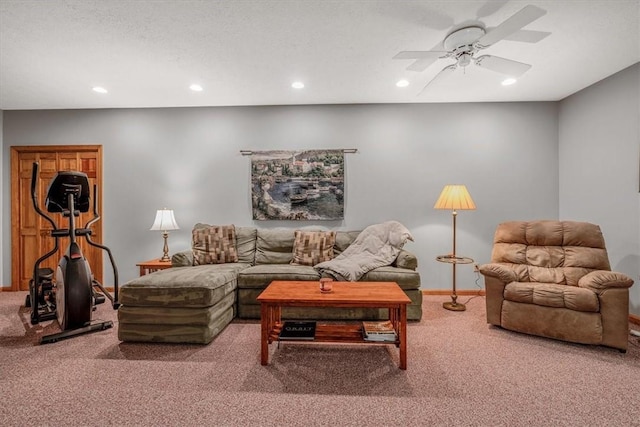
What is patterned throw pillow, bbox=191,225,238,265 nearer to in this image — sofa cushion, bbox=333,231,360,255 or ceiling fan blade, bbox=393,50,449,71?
sofa cushion, bbox=333,231,360,255

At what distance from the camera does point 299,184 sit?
13.1 feet

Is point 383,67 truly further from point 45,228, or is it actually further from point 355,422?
point 45,228

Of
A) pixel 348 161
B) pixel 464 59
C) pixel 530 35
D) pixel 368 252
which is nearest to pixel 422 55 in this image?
pixel 464 59

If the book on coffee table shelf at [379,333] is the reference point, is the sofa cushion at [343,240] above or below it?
above

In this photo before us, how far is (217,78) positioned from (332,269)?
7.89ft

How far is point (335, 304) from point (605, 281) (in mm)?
2129

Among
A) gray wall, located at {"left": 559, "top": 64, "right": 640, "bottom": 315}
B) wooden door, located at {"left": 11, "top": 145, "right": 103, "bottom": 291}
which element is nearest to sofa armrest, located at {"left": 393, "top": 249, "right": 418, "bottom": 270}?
gray wall, located at {"left": 559, "top": 64, "right": 640, "bottom": 315}

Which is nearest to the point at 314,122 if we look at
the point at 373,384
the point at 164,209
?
the point at 164,209

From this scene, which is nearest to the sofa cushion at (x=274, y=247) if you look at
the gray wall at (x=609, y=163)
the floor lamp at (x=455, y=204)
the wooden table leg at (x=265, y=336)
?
the wooden table leg at (x=265, y=336)

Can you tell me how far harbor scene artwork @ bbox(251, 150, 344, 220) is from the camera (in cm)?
397

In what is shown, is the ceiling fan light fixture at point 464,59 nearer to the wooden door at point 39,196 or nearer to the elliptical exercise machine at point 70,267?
the elliptical exercise machine at point 70,267

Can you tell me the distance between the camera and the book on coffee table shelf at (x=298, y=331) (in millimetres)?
2131

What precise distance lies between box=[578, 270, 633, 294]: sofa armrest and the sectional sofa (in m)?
1.33

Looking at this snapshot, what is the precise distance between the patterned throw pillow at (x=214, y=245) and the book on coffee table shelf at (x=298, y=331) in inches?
62.2
